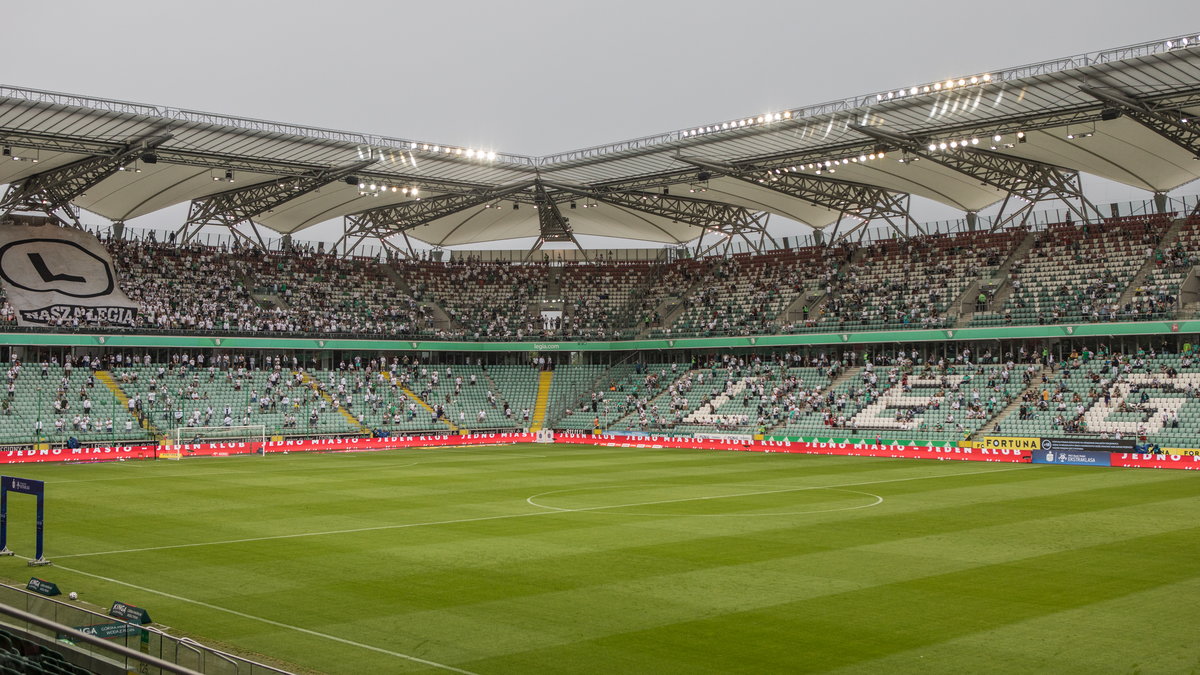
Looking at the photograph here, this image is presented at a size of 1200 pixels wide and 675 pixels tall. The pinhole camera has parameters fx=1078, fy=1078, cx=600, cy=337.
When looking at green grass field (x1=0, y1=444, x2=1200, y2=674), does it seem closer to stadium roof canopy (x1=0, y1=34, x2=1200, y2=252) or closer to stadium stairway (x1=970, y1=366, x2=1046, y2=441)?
stadium stairway (x1=970, y1=366, x2=1046, y2=441)

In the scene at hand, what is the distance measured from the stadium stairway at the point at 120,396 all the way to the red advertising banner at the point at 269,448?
2478 millimetres

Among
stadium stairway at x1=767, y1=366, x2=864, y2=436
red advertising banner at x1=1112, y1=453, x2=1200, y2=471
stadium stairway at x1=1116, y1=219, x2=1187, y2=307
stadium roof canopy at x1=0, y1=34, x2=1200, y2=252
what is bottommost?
red advertising banner at x1=1112, y1=453, x2=1200, y2=471

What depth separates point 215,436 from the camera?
54844mm

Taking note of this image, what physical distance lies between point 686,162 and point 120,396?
31.8 metres

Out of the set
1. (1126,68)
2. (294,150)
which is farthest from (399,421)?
(1126,68)

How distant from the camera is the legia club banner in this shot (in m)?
57.5

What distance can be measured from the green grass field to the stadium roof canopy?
16626 millimetres

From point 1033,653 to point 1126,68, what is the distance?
111ft

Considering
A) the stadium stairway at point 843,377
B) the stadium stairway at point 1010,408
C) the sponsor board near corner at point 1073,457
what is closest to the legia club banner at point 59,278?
the stadium stairway at point 843,377

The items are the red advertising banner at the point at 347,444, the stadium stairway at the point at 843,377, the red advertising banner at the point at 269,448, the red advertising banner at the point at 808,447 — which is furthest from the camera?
the stadium stairway at the point at 843,377

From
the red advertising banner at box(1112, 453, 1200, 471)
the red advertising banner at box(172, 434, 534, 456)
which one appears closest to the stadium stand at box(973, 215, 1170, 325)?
the red advertising banner at box(1112, 453, 1200, 471)

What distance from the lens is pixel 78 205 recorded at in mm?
63438

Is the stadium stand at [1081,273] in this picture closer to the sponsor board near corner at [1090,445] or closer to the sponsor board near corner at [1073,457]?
the sponsor board near corner at [1090,445]

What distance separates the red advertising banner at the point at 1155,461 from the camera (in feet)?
134
